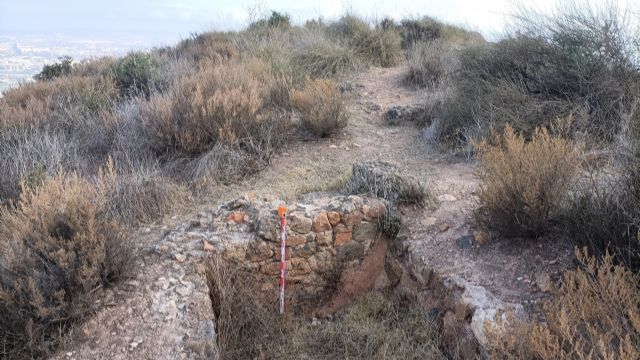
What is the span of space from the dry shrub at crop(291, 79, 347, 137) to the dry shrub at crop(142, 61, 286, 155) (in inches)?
15.2

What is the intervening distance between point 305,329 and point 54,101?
5981 mm

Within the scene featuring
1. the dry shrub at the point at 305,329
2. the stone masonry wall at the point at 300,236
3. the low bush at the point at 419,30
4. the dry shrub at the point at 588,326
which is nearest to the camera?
the dry shrub at the point at 588,326

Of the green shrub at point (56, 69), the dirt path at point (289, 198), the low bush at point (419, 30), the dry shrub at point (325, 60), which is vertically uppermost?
the low bush at point (419, 30)

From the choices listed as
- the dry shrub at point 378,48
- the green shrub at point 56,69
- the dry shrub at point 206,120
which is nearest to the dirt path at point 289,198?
the dry shrub at point 206,120

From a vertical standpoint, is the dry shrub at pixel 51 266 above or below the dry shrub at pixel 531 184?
below

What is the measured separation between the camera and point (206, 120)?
633 centimetres

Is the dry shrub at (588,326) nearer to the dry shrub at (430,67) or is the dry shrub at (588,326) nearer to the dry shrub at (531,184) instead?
the dry shrub at (531,184)

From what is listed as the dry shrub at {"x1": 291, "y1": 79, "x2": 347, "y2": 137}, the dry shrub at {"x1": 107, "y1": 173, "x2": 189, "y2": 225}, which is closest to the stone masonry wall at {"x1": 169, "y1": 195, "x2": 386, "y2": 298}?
the dry shrub at {"x1": 107, "y1": 173, "x2": 189, "y2": 225}

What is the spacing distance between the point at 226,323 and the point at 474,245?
2.19 metres

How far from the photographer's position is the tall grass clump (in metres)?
6.08

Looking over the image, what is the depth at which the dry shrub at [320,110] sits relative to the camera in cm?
700

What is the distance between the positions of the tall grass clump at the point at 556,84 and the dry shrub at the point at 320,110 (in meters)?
1.49

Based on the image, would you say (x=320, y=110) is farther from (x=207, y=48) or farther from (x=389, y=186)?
(x=207, y=48)

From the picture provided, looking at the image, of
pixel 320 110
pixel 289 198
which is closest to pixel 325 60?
pixel 320 110
